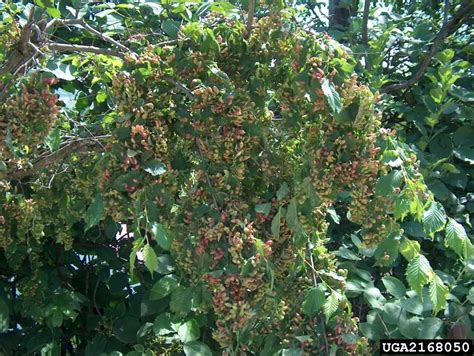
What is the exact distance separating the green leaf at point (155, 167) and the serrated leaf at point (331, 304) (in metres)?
0.51

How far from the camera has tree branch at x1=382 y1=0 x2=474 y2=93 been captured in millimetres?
2826

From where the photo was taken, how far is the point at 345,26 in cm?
330

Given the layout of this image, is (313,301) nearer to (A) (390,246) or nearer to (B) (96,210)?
(A) (390,246)

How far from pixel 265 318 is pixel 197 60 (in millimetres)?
633

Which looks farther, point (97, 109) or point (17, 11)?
point (97, 109)

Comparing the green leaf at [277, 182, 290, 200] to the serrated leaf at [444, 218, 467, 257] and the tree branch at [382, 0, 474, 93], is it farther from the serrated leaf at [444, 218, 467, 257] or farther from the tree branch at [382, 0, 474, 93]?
the tree branch at [382, 0, 474, 93]

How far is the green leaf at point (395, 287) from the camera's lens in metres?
2.26

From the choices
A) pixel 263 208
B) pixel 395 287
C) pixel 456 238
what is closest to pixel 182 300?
pixel 263 208

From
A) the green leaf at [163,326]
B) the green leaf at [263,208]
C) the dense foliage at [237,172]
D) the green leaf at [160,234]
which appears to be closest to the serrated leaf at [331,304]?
the dense foliage at [237,172]

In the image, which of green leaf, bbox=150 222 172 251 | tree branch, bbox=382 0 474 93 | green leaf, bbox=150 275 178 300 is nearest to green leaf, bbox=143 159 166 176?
green leaf, bbox=150 222 172 251

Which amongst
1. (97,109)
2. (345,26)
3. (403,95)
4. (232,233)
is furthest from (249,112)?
(345,26)

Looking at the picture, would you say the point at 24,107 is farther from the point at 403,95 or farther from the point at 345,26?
the point at 345,26

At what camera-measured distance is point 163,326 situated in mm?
2158

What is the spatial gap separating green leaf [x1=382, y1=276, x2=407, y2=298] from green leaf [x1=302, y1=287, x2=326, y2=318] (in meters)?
0.67
